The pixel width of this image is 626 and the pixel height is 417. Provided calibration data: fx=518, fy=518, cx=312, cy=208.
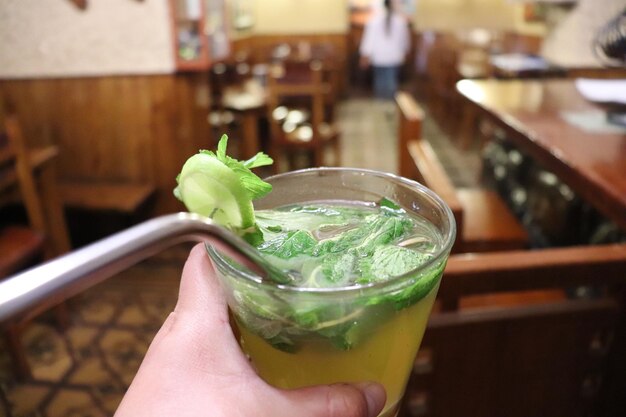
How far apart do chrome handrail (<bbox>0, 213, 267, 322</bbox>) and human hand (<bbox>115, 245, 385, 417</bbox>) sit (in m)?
0.17

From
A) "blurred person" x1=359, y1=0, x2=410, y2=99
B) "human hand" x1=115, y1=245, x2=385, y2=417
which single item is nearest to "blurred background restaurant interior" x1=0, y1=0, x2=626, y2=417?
"human hand" x1=115, y1=245, x2=385, y2=417

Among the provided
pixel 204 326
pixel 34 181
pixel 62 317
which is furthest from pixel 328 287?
pixel 62 317

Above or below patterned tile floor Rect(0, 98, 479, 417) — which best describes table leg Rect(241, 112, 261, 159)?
above

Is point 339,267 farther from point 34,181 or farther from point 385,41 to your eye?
point 385,41

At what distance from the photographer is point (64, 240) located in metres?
3.05

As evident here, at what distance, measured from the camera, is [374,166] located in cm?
569

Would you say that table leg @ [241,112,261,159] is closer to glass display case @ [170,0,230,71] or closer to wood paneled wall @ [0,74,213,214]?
wood paneled wall @ [0,74,213,214]

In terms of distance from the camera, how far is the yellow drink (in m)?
0.59

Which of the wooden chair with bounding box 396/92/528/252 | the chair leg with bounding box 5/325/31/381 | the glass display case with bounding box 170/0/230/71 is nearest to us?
the wooden chair with bounding box 396/92/528/252

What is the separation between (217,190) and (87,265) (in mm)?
229

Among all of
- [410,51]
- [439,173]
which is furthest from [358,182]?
[410,51]

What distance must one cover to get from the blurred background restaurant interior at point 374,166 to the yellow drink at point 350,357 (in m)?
0.30

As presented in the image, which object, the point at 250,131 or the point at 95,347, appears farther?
the point at 250,131

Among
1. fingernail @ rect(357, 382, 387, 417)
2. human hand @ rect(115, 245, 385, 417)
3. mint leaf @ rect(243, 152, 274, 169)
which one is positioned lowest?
fingernail @ rect(357, 382, 387, 417)
